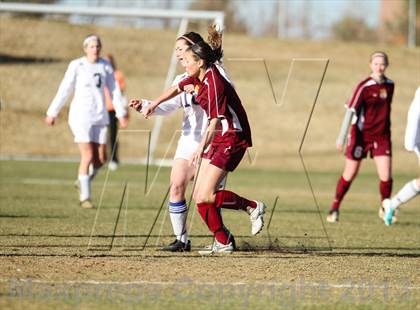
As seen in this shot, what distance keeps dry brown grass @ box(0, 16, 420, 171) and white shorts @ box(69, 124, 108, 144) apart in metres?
8.56

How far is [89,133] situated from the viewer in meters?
13.2

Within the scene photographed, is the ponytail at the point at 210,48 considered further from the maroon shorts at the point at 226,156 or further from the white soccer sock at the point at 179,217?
the white soccer sock at the point at 179,217

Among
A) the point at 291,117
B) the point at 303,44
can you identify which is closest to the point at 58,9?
the point at 291,117

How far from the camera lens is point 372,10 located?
38.7 m

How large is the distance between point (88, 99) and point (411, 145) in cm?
460

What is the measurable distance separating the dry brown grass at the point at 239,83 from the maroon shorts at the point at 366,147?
10.5m

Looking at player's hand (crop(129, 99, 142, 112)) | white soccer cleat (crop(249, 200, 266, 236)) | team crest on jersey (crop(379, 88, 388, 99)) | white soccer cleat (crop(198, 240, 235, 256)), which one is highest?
player's hand (crop(129, 99, 142, 112))

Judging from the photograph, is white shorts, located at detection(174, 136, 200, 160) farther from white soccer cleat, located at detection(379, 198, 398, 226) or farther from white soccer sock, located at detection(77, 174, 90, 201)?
white soccer sock, located at detection(77, 174, 90, 201)

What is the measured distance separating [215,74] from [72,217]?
4.31m

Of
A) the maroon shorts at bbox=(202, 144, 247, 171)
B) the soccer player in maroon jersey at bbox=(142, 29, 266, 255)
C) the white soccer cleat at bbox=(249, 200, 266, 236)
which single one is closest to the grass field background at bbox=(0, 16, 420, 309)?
the white soccer cleat at bbox=(249, 200, 266, 236)

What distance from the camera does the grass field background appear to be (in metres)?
6.88

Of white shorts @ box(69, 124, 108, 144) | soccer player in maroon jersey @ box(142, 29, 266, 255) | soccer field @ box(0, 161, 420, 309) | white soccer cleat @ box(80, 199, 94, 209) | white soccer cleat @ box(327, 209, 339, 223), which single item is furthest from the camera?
white soccer cleat @ box(80, 199, 94, 209)

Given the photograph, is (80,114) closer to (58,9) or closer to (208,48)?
(208,48)

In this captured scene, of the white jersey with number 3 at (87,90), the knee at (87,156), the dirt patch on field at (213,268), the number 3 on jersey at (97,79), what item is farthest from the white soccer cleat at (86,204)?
the dirt patch on field at (213,268)
